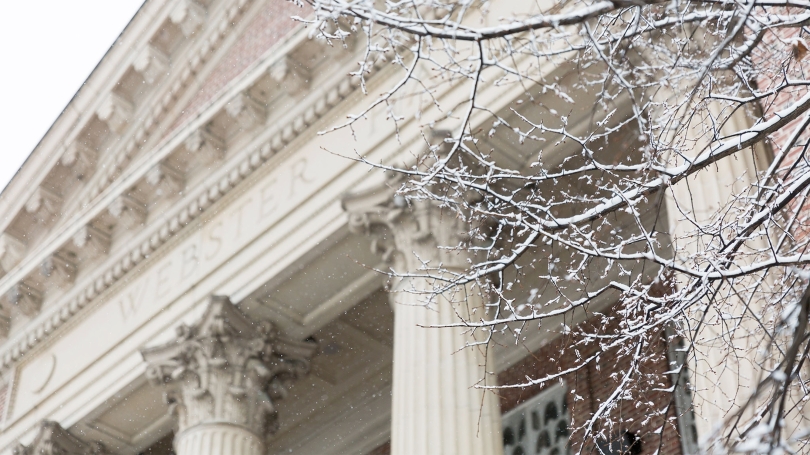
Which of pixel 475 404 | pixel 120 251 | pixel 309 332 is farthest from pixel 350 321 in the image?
pixel 475 404

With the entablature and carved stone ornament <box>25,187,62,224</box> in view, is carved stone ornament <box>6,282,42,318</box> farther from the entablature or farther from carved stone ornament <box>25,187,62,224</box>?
carved stone ornament <box>25,187,62,224</box>

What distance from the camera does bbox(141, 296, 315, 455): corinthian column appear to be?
44.9 feet

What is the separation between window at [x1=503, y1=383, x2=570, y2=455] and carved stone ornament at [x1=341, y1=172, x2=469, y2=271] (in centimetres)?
373

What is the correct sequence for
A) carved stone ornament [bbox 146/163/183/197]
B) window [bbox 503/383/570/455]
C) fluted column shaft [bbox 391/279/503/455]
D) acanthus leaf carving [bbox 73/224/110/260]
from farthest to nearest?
acanthus leaf carving [bbox 73/224/110/260], carved stone ornament [bbox 146/163/183/197], window [bbox 503/383/570/455], fluted column shaft [bbox 391/279/503/455]

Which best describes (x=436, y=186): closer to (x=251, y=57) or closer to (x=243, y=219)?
(x=243, y=219)

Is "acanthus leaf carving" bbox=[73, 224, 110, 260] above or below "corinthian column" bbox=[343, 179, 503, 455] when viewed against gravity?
above

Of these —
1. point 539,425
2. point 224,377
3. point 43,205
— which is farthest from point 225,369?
point 43,205

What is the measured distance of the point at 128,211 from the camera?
16.4m

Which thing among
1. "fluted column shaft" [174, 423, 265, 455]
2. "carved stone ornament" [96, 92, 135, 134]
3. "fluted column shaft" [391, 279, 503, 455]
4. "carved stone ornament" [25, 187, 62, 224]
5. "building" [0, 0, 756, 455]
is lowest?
"fluted column shaft" [391, 279, 503, 455]

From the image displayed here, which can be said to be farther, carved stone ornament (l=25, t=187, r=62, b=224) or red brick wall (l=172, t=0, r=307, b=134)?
carved stone ornament (l=25, t=187, r=62, b=224)

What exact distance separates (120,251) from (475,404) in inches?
308

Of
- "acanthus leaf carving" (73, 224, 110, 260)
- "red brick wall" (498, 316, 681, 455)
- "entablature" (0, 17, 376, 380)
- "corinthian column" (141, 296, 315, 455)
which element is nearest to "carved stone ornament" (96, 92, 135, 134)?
"entablature" (0, 17, 376, 380)

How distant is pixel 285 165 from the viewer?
14.7 meters

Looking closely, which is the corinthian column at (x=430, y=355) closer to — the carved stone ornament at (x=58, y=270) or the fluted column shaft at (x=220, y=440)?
the fluted column shaft at (x=220, y=440)
